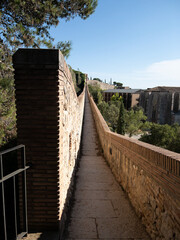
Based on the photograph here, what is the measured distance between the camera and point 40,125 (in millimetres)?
2354

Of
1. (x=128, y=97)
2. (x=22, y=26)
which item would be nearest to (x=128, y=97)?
(x=128, y=97)

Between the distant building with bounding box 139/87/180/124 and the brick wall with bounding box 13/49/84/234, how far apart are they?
45.8 m

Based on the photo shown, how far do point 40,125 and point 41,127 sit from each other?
0.03 metres

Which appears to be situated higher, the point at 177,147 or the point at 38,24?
the point at 38,24

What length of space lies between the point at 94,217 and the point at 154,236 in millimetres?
1138

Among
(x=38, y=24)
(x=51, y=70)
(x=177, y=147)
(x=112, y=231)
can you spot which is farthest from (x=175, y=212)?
(x=177, y=147)

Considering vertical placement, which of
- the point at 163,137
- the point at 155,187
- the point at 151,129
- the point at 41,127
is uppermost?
the point at 41,127

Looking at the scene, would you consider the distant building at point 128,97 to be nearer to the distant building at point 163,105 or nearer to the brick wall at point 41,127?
the distant building at point 163,105

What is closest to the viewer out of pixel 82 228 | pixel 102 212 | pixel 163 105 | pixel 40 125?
pixel 40 125

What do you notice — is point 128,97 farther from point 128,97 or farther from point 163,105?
point 163,105

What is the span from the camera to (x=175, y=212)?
195 cm

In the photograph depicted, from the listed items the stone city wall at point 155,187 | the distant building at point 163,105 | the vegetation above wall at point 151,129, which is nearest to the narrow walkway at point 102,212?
the stone city wall at point 155,187

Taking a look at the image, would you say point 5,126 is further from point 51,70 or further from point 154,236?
point 154,236

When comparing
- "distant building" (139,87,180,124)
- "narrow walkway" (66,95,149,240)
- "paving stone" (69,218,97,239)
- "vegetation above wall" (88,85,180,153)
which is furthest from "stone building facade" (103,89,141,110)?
"paving stone" (69,218,97,239)
